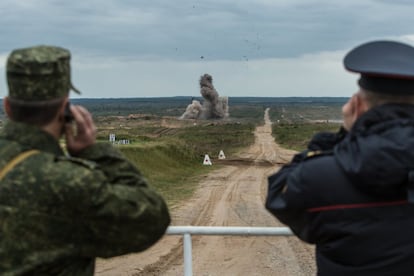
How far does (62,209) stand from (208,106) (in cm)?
9959

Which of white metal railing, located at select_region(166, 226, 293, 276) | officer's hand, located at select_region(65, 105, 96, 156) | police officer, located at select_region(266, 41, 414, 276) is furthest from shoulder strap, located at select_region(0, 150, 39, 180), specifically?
white metal railing, located at select_region(166, 226, 293, 276)

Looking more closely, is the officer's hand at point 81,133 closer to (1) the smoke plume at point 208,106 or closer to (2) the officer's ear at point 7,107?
(2) the officer's ear at point 7,107

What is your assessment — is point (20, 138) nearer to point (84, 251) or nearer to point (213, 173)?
point (84, 251)

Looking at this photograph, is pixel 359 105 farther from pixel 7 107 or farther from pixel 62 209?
pixel 7 107

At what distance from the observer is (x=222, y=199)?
18.9 meters

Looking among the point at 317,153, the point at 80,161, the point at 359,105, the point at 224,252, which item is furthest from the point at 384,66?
the point at 224,252

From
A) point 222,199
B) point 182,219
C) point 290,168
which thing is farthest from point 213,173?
point 290,168

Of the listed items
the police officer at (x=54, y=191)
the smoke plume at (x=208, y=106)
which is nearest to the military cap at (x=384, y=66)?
the police officer at (x=54, y=191)

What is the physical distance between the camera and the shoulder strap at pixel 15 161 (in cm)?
205

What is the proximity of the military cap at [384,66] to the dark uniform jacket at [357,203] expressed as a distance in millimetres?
68

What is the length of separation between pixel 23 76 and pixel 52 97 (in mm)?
110

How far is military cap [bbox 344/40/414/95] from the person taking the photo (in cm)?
209

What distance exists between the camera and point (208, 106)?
10150 centimetres

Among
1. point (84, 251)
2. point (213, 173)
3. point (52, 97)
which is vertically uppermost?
point (52, 97)
